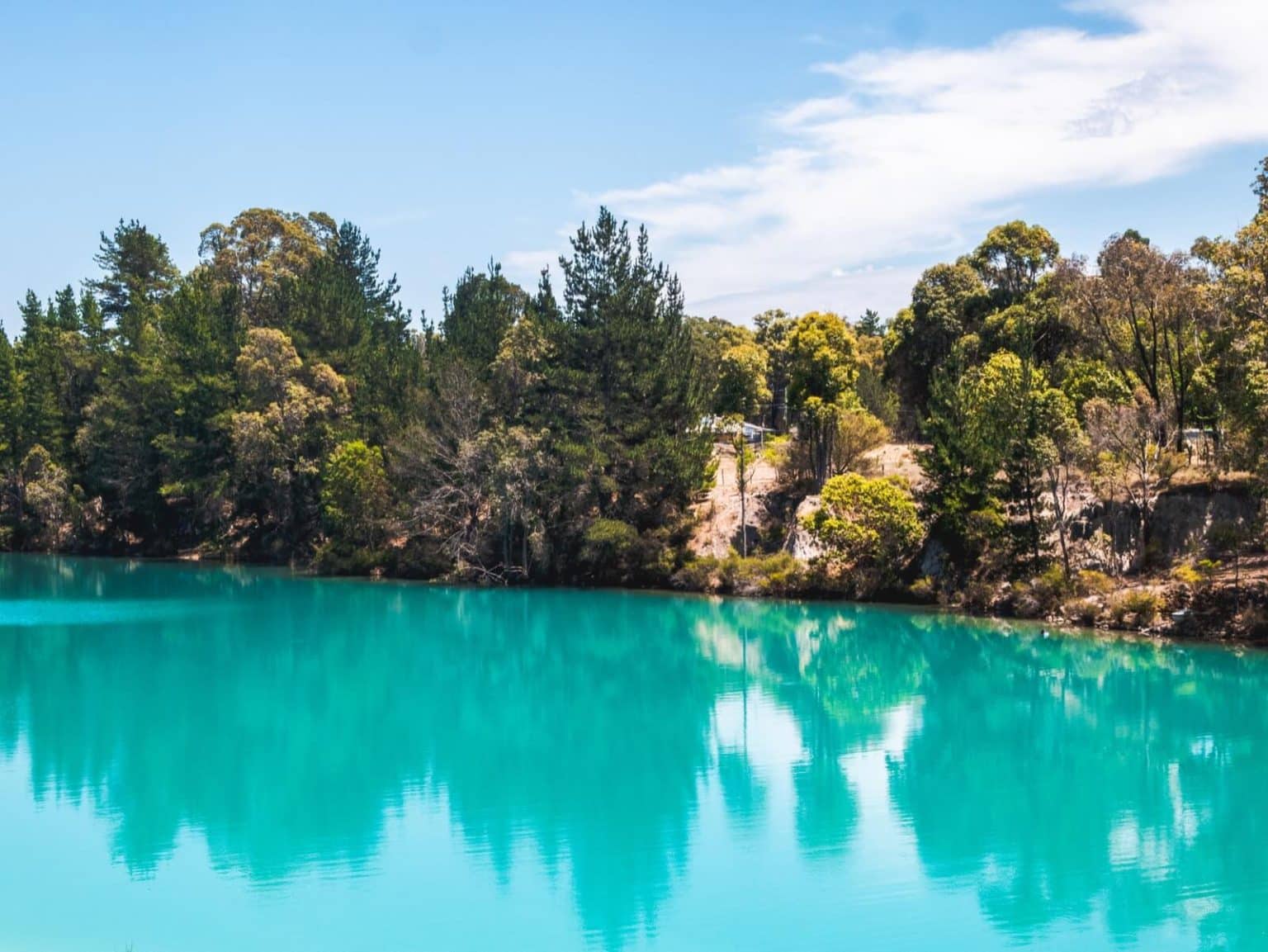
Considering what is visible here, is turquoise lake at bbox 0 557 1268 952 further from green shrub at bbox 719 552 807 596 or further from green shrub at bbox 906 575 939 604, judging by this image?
green shrub at bbox 719 552 807 596

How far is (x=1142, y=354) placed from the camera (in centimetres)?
4247

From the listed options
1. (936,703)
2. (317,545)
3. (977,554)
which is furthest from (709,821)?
(317,545)

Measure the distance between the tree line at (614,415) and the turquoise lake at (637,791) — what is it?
6002 millimetres

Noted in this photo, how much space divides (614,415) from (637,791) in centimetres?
3053

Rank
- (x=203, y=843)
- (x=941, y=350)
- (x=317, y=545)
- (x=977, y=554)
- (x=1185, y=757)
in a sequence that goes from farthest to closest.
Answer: (x=317, y=545) < (x=941, y=350) < (x=977, y=554) < (x=1185, y=757) < (x=203, y=843)

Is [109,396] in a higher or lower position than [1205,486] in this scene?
higher

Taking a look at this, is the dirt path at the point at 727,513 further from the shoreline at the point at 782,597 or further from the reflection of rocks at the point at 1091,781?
the reflection of rocks at the point at 1091,781

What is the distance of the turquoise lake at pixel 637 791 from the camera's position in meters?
15.3

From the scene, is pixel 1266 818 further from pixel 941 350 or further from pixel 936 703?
pixel 941 350

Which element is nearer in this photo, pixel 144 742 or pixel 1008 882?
pixel 1008 882

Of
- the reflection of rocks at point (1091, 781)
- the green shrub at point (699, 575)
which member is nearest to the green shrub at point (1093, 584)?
the reflection of rocks at point (1091, 781)

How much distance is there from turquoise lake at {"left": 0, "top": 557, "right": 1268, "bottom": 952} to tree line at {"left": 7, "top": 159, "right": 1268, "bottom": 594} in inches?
236

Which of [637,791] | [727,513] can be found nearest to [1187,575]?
[727,513]

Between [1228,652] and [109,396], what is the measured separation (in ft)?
200
